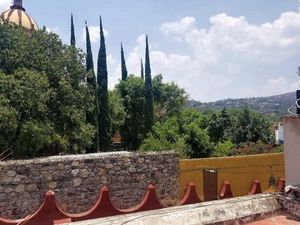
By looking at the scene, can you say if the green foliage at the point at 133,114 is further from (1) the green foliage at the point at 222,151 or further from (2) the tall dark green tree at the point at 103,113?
(1) the green foliage at the point at 222,151

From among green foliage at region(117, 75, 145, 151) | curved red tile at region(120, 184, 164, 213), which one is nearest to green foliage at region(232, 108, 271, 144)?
green foliage at region(117, 75, 145, 151)

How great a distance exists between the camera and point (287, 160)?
15.1 feet

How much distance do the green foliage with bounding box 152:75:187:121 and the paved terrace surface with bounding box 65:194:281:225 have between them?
31151 millimetres

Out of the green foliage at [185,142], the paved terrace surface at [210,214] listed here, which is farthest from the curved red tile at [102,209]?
the green foliage at [185,142]

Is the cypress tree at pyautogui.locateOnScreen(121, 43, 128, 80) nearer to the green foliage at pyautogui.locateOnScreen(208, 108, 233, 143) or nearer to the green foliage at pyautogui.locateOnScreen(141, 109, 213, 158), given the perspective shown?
the green foliage at pyautogui.locateOnScreen(208, 108, 233, 143)

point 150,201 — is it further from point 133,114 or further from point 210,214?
point 133,114

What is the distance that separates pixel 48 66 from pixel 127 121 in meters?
14.2

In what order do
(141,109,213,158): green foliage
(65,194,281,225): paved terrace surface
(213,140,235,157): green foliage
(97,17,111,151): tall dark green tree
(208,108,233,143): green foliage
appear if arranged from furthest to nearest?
1. (208,108,233,143): green foliage
2. (97,17,111,151): tall dark green tree
3. (213,140,235,157): green foliage
4. (141,109,213,158): green foliage
5. (65,194,281,225): paved terrace surface

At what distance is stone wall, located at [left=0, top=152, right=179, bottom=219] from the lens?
327 inches

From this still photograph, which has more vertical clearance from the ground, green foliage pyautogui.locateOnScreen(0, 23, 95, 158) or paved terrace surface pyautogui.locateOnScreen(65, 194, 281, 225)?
green foliage pyautogui.locateOnScreen(0, 23, 95, 158)

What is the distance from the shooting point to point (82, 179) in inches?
360

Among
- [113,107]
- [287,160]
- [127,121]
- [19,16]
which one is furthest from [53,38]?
[19,16]

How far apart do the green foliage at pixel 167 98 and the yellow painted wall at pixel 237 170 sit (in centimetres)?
2288

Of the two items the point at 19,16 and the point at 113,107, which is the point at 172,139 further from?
the point at 19,16
